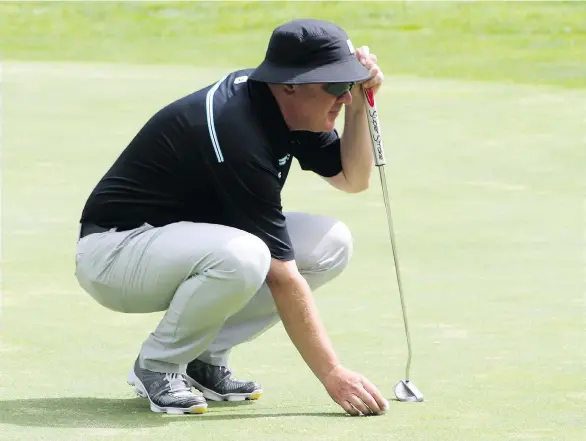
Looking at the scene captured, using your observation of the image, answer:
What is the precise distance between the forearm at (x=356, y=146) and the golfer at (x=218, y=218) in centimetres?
15

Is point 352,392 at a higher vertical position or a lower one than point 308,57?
lower

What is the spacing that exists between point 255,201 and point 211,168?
0.16 meters

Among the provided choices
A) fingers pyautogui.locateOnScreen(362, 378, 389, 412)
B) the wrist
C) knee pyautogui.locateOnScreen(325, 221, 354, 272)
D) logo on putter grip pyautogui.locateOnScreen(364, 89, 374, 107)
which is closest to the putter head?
fingers pyautogui.locateOnScreen(362, 378, 389, 412)

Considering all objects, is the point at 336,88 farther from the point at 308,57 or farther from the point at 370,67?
the point at 370,67

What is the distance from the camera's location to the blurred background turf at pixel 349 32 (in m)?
14.9

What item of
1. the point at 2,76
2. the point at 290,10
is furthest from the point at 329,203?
the point at 290,10

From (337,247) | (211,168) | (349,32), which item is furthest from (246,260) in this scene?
(349,32)

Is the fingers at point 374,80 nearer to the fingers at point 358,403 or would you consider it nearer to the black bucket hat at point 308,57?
the black bucket hat at point 308,57

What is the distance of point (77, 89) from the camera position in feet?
41.6

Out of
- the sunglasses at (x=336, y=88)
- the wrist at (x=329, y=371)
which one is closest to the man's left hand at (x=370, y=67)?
the sunglasses at (x=336, y=88)

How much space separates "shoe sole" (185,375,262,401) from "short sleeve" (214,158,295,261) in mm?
541

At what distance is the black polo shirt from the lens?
402cm

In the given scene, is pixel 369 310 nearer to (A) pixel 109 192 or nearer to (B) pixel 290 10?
(A) pixel 109 192

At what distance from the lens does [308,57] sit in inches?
161
